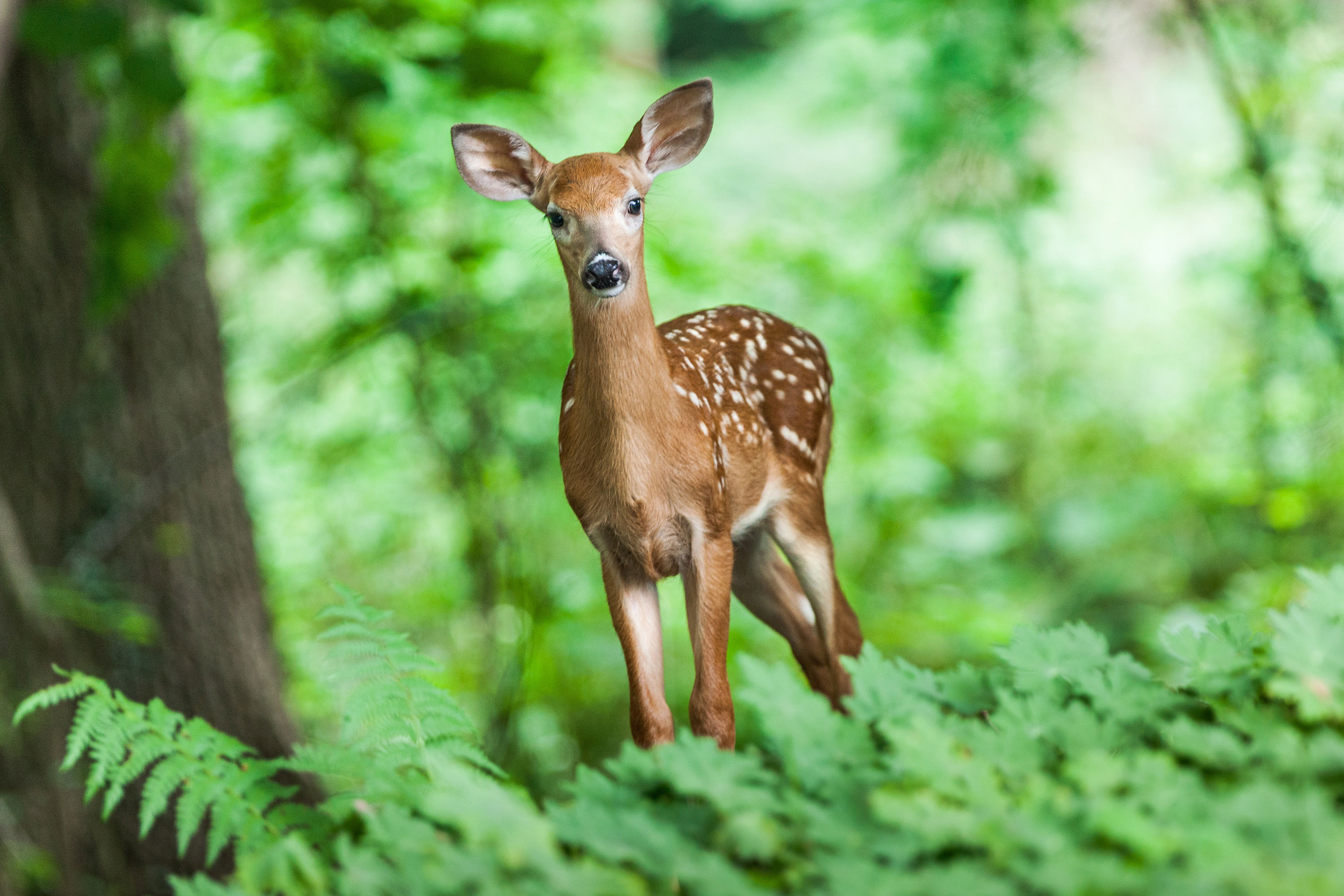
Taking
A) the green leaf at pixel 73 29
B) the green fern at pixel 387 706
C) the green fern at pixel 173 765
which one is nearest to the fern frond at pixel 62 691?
the green fern at pixel 173 765

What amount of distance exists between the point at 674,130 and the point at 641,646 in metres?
0.73

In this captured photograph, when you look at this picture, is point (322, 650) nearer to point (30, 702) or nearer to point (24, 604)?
point (24, 604)

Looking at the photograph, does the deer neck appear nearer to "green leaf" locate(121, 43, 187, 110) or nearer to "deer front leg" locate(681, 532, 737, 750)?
"deer front leg" locate(681, 532, 737, 750)

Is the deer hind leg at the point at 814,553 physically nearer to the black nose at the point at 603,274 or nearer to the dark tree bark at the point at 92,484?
the black nose at the point at 603,274

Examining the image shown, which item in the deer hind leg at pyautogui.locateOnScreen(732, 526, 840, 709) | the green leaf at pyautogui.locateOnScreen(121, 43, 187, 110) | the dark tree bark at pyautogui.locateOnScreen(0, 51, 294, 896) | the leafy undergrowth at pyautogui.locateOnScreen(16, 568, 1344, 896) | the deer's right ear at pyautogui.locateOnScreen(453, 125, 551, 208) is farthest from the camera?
the dark tree bark at pyautogui.locateOnScreen(0, 51, 294, 896)

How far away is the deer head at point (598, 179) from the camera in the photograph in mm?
1380

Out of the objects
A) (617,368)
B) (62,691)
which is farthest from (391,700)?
(617,368)

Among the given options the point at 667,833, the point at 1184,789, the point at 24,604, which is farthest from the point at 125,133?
the point at 1184,789

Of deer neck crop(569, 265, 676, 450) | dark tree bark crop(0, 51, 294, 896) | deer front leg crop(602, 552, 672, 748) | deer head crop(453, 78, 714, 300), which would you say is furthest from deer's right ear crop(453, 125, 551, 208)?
dark tree bark crop(0, 51, 294, 896)

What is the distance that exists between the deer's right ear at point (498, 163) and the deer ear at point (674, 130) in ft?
0.44

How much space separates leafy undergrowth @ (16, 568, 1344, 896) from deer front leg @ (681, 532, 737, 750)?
3.8 inches

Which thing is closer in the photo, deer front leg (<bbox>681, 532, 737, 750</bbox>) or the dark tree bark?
deer front leg (<bbox>681, 532, 737, 750</bbox>)

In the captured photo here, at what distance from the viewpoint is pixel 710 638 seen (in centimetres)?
Answer: 141

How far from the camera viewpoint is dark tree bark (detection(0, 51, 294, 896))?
2961mm
